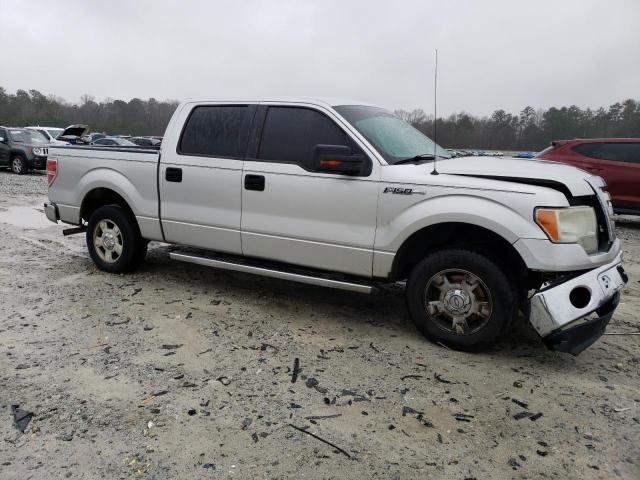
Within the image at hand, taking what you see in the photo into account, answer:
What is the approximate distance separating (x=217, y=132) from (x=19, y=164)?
54.1ft

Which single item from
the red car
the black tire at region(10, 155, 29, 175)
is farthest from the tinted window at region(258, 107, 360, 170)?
the black tire at region(10, 155, 29, 175)

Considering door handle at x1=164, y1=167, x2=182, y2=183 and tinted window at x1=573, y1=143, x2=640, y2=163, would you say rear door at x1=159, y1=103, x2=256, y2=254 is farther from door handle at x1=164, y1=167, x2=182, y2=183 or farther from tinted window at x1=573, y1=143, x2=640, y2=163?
tinted window at x1=573, y1=143, x2=640, y2=163

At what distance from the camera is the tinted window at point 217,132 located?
475 centimetres

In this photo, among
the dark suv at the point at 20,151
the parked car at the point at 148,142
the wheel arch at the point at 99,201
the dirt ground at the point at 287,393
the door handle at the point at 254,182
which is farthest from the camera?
the dark suv at the point at 20,151

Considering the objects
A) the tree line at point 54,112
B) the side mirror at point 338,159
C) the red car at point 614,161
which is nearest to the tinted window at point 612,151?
the red car at point 614,161

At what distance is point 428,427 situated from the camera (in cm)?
289

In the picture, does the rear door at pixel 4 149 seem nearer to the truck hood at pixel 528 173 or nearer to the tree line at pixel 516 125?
the tree line at pixel 516 125

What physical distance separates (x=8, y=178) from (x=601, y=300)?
17785mm

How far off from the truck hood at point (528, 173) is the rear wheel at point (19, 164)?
18.1m

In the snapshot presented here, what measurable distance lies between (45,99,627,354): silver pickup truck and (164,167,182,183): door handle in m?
0.01

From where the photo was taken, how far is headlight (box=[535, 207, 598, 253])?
3.42 meters

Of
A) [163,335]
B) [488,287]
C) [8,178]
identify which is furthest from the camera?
[8,178]

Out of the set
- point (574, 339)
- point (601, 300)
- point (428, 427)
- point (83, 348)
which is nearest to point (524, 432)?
point (428, 427)

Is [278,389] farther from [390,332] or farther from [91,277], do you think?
[91,277]
